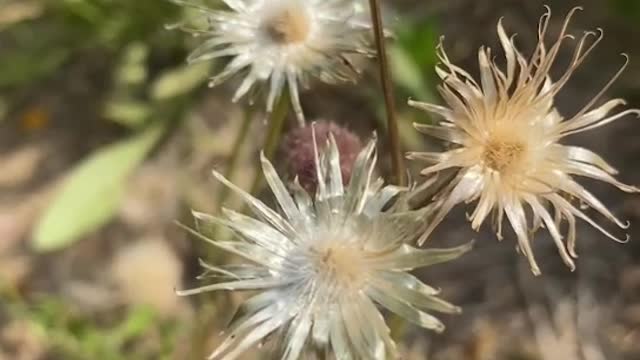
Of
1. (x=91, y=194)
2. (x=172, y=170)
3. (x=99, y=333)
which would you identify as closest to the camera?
(x=99, y=333)

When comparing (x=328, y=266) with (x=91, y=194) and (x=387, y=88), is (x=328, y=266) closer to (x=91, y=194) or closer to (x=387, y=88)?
(x=387, y=88)

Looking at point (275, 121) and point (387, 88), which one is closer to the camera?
point (387, 88)

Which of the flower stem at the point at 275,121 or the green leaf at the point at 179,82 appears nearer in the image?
the flower stem at the point at 275,121

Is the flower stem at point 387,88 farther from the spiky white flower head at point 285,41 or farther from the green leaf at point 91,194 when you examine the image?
the green leaf at point 91,194

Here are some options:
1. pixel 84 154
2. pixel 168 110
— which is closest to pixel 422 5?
pixel 168 110

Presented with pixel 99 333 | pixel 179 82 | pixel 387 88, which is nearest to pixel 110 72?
pixel 179 82

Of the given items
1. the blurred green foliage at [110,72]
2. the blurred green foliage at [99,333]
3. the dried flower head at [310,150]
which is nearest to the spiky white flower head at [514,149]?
the dried flower head at [310,150]
